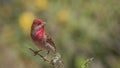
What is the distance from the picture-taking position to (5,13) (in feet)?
27.8

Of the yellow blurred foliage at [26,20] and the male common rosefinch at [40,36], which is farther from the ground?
the yellow blurred foliage at [26,20]

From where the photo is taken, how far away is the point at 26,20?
25.4 feet

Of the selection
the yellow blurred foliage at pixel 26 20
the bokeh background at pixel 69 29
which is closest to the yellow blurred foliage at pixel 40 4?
the bokeh background at pixel 69 29

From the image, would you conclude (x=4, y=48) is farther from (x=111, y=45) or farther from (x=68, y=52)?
(x=111, y=45)

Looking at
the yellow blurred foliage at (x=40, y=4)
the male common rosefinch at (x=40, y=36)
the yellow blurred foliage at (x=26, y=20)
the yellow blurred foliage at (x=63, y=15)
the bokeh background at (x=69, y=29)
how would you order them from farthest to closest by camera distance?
1. the yellow blurred foliage at (x=40, y=4)
2. the yellow blurred foliage at (x=63, y=15)
3. the yellow blurred foliage at (x=26, y=20)
4. the bokeh background at (x=69, y=29)
5. the male common rosefinch at (x=40, y=36)

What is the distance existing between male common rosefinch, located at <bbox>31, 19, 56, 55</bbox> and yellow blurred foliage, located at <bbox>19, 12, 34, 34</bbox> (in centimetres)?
515

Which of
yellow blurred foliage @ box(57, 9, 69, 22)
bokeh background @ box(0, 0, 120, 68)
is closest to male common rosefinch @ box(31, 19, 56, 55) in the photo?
bokeh background @ box(0, 0, 120, 68)

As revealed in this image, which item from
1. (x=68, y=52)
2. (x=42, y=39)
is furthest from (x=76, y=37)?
(x=42, y=39)

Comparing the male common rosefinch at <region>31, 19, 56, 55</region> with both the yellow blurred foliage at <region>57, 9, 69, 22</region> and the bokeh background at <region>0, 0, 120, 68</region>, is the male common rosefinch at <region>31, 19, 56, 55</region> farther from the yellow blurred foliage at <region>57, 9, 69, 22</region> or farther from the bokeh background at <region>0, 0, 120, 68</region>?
the yellow blurred foliage at <region>57, 9, 69, 22</region>

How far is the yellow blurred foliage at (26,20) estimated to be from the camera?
7.61 meters

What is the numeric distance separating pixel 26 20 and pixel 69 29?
68cm

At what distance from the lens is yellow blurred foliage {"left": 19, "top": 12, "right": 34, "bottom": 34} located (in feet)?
25.0

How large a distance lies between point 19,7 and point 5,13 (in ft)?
0.93

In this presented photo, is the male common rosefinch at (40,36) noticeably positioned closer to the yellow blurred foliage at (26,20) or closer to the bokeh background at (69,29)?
the bokeh background at (69,29)
